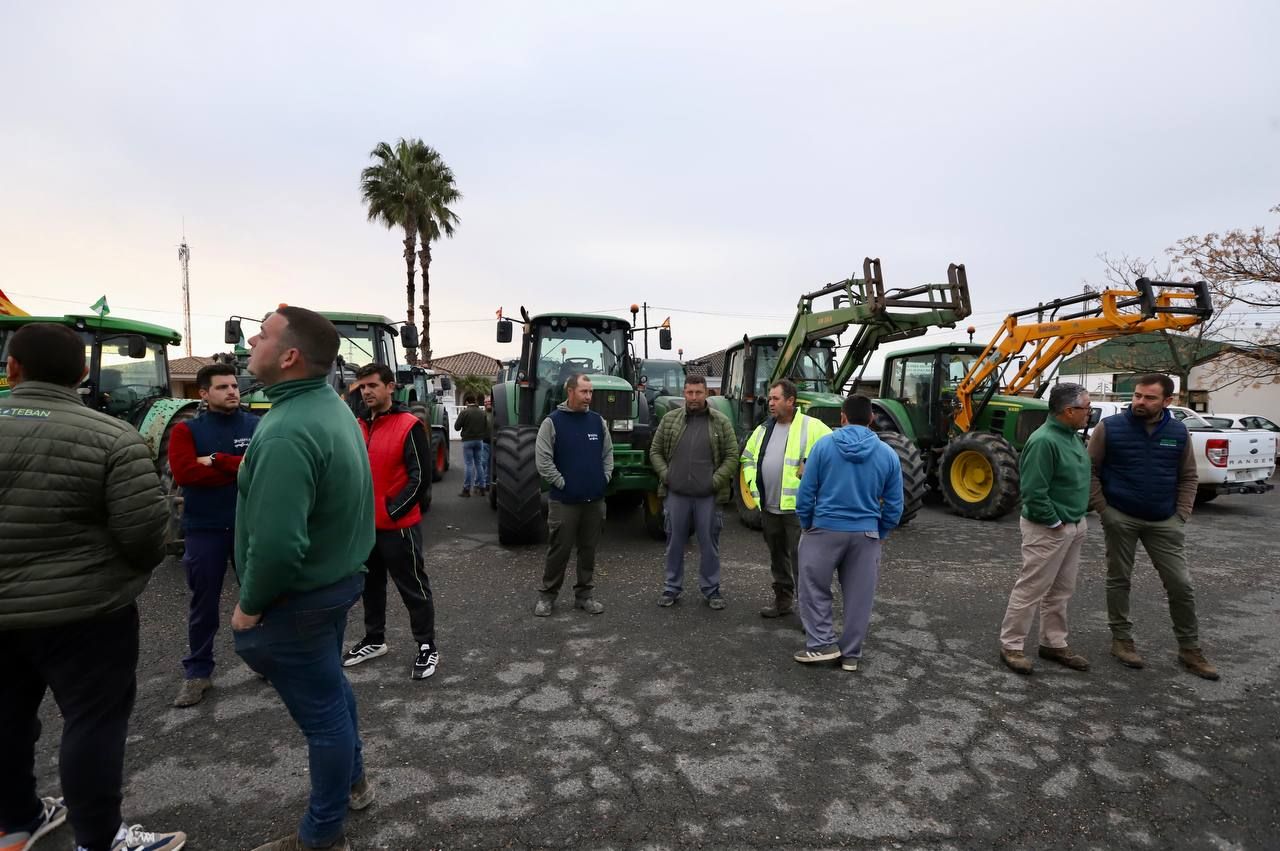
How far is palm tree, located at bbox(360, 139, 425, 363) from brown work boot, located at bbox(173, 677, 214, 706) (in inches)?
811

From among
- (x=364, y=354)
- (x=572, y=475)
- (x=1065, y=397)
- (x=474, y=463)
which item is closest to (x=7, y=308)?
(x=364, y=354)

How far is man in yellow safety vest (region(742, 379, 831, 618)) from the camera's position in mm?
4555

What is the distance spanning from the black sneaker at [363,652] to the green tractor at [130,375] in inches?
119

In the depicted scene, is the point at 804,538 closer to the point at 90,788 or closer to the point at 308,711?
the point at 308,711

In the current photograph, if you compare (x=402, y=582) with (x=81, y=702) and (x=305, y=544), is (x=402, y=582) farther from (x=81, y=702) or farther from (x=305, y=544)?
(x=305, y=544)

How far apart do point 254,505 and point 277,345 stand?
49 centimetres

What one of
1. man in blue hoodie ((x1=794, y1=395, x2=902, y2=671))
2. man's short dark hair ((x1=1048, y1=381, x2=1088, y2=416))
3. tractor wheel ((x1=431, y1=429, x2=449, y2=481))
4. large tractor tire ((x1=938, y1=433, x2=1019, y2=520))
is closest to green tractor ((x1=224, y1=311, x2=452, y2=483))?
tractor wheel ((x1=431, y1=429, x2=449, y2=481))

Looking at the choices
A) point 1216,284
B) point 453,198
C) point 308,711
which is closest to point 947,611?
point 308,711

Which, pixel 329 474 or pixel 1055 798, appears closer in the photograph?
pixel 329 474

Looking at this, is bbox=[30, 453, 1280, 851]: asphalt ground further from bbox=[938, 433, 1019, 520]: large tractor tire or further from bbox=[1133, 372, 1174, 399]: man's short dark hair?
bbox=[938, 433, 1019, 520]: large tractor tire

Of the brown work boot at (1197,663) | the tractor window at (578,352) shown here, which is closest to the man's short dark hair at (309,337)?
the brown work boot at (1197,663)

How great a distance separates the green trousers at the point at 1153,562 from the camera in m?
3.90

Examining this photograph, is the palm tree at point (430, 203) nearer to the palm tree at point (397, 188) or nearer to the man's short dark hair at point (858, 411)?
the palm tree at point (397, 188)

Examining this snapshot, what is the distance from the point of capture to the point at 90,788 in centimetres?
209
